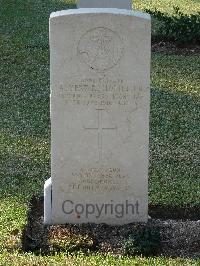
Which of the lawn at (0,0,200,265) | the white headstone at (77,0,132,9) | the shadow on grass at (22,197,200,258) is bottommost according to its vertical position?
the shadow on grass at (22,197,200,258)

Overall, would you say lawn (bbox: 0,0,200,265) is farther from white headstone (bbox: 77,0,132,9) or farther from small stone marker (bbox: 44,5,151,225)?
white headstone (bbox: 77,0,132,9)

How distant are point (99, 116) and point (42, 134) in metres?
2.48

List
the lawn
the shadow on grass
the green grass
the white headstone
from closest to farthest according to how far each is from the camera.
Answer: the shadow on grass → the lawn → the white headstone → the green grass

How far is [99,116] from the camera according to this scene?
5668mm

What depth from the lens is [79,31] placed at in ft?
18.1

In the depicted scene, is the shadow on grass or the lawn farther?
the lawn

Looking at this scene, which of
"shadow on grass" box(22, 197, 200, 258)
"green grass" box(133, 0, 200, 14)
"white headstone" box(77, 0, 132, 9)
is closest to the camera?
"shadow on grass" box(22, 197, 200, 258)

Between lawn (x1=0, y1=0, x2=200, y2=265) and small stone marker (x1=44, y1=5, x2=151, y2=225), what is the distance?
50cm

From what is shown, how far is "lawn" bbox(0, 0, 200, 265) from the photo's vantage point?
5742mm

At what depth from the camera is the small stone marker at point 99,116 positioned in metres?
5.51

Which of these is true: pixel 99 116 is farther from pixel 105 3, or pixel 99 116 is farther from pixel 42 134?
pixel 105 3

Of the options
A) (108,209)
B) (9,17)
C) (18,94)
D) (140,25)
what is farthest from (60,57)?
(9,17)

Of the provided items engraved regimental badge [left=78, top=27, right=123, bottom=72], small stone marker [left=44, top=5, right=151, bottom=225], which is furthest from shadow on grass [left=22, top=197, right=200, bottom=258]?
engraved regimental badge [left=78, top=27, right=123, bottom=72]

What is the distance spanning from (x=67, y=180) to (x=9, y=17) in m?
9.11
